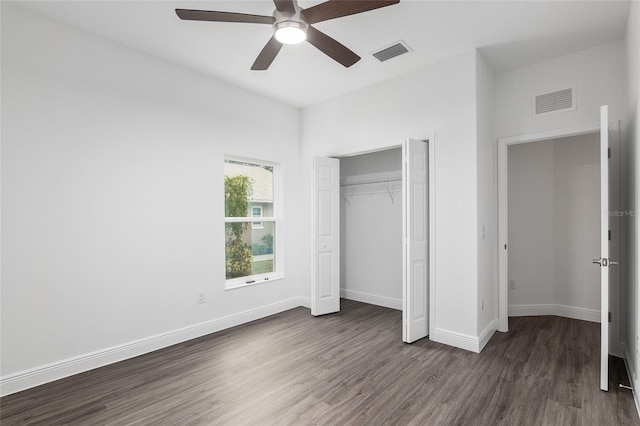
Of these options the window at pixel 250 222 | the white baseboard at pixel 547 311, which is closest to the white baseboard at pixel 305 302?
the window at pixel 250 222

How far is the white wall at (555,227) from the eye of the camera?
4.00 meters

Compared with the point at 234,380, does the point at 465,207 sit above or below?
above

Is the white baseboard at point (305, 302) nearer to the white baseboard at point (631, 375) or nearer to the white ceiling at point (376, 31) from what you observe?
the white ceiling at point (376, 31)

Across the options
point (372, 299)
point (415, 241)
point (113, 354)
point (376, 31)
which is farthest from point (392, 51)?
point (113, 354)

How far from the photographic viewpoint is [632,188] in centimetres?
254

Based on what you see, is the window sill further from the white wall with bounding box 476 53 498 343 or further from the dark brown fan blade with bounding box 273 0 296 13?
the dark brown fan blade with bounding box 273 0 296 13

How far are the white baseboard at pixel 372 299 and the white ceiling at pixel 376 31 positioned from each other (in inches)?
120

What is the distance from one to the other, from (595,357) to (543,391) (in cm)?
98

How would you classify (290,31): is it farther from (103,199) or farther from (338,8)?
(103,199)

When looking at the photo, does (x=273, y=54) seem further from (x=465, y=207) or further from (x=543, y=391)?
(x=543, y=391)

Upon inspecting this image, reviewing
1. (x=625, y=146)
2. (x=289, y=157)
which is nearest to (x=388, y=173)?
(x=289, y=157)

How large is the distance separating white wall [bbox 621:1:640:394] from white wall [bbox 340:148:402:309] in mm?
2382

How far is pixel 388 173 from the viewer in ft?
15.9

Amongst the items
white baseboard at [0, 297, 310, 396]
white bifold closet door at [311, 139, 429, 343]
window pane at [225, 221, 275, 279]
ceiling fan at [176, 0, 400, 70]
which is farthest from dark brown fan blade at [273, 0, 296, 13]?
white baseboard at [0, 297, 310, 396]
